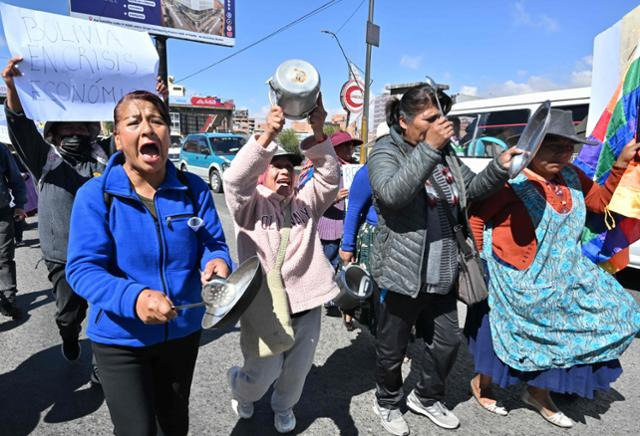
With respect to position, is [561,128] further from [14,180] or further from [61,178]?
[14,180]

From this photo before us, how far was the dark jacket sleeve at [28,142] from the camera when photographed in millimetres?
2170

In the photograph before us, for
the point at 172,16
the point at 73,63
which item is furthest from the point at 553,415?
the point at 172,16

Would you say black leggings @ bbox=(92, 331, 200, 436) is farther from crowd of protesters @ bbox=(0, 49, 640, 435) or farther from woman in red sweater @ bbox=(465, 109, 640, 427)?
woman in red sweater @ bbox=(465, 109, 640, 427)

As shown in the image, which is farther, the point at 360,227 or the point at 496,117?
the point at 496,117

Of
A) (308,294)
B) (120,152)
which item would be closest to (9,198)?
(120,152)

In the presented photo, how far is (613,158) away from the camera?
94.3 inches

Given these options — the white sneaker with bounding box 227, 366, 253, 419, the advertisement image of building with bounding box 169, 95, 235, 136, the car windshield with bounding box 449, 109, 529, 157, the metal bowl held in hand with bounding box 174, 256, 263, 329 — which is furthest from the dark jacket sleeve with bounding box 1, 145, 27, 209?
the advertisement image of building with bounding box 169, 95, 235, 136

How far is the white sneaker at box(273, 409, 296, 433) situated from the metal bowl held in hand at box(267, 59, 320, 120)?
5.35 ft

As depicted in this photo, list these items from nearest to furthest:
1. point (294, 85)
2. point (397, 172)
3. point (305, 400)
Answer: point (294, 85)
point (397, 172)
point (305, 400)

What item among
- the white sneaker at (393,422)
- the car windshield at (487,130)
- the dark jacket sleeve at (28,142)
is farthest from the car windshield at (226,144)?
the white sneaker at (393,422)

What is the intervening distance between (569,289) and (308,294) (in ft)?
4.59

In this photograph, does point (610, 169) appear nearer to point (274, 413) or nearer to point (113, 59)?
point (274, 413)

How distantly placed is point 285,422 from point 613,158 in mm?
2372

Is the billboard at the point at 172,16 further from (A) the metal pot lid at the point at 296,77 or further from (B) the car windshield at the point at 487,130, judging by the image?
(A) the metal pot lid at the point at 296,77
